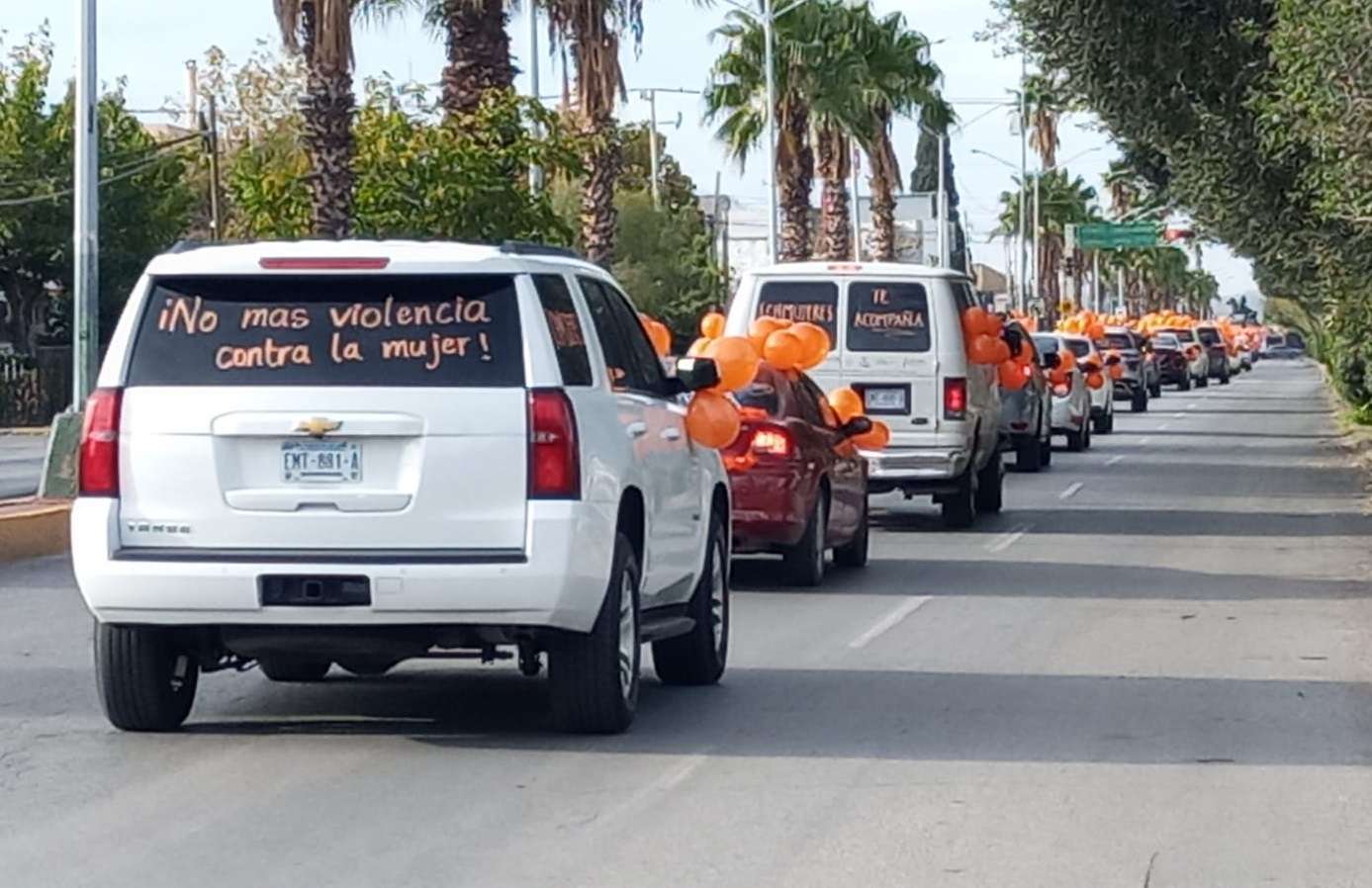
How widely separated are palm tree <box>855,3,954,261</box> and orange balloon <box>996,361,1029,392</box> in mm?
25284

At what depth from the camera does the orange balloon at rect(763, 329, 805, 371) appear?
57.3 feet

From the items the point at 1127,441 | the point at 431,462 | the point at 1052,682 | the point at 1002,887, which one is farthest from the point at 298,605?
the point at 1127,441

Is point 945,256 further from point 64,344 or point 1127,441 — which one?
point 1127,441

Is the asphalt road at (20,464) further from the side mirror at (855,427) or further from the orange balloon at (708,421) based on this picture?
the orange balloon at (708,421)

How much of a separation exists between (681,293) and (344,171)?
33727mm

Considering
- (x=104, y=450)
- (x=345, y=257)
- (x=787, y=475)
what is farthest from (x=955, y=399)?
(x=104, y=450)

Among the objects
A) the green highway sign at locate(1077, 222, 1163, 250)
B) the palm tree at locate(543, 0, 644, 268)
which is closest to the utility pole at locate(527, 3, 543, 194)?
the palm tree at locate(543, 0, 644, 268)

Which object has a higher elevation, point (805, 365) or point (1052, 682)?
point (805, 365)

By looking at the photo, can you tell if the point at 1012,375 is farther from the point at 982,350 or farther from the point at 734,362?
the point at 734,362

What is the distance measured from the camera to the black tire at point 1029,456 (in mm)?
31891

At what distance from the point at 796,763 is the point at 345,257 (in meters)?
2.74

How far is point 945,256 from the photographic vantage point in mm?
77438

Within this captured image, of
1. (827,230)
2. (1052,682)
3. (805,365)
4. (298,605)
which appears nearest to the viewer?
(298,605)

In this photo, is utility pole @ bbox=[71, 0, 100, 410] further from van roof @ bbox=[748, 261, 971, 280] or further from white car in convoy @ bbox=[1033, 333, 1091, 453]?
white car in convoy @ bbox=[1033, 333, 1091, 453]
